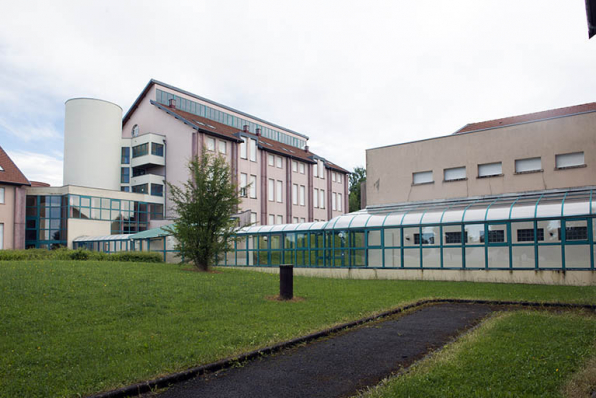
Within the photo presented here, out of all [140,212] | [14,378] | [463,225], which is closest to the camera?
[14,378]

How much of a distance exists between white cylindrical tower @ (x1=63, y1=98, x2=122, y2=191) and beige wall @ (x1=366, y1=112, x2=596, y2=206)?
27523 mm

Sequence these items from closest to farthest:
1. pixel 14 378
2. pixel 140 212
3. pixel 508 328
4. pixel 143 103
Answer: pixel 14 378 → pixel 508 328 → pixel 140 212 → pixel 143 103

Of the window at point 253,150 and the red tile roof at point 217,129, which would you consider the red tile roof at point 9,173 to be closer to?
the red tile roof at point 217,129

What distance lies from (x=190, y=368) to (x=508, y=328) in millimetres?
5809

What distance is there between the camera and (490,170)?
2547 centimetres

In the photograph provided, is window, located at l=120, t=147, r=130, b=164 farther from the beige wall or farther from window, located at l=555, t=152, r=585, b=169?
window, located at l=555, t=152, r=585, b=169

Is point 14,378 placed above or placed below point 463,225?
below

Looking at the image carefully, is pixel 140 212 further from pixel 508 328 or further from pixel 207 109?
pixel 508 328

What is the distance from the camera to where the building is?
37406 mm

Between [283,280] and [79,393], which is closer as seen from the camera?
[79,393]

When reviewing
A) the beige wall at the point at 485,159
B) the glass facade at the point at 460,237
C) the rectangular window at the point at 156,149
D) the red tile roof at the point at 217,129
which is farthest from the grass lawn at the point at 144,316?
the rectangular window at the point at 156,149

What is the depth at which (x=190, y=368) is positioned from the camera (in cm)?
657

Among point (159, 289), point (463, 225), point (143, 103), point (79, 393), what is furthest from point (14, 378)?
point (143, 103)

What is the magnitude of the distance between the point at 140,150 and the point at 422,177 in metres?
29.5
